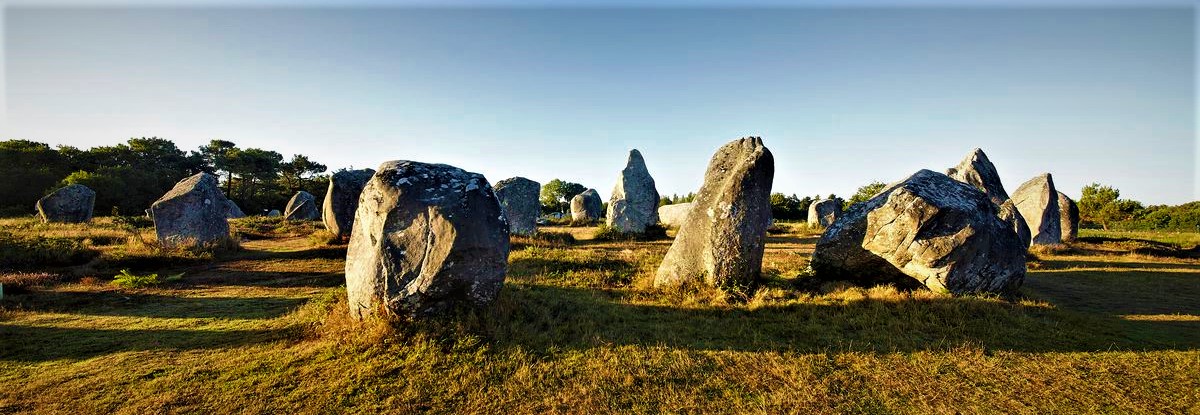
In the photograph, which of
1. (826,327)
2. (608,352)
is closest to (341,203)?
(608,352)

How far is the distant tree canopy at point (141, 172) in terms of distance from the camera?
34031 millimetres

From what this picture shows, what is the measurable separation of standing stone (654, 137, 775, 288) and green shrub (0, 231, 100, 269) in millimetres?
15219

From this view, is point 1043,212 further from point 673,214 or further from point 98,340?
point 98,340

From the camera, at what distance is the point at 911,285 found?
8750mm

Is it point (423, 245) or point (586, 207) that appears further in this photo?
point (586, 207)

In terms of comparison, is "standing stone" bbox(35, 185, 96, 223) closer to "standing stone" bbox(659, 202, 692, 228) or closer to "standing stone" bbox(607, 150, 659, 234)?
"standing stone" bbox(607, 150, 659, 234)

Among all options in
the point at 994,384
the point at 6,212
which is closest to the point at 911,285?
the point at 994,384

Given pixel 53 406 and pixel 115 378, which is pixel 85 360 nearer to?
pixel 115 378

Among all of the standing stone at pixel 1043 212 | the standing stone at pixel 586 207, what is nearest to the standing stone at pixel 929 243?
the standing stone at pixel 1043 212

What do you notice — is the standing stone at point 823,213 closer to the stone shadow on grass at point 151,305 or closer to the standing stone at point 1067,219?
the standing stone at point 1067,219

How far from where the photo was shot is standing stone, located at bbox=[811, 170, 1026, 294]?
820cm

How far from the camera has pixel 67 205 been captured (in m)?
20.9

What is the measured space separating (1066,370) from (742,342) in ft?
11.9

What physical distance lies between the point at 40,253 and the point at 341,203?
6992 millimetres
